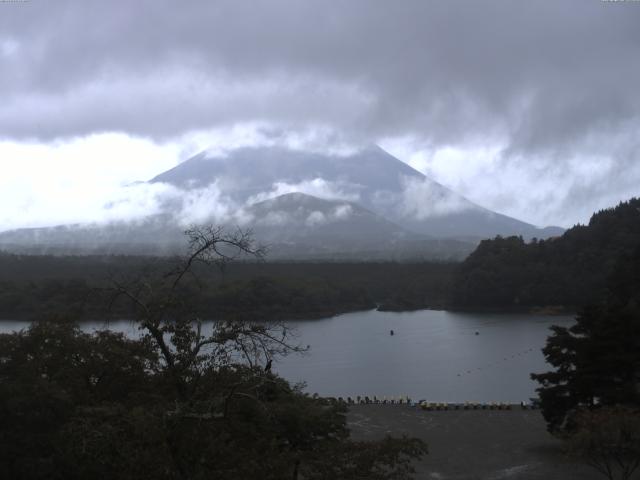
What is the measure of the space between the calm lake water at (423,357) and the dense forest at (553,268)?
2.22m

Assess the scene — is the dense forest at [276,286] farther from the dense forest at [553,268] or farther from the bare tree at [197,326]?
the bare tree at [197,326]

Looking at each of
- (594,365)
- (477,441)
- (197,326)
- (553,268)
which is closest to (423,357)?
(477,441)

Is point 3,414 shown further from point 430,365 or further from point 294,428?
point 430,365

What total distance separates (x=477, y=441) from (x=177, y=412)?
7.72 meters

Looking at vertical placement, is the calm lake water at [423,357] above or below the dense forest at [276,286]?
below

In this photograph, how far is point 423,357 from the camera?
66.9 feet

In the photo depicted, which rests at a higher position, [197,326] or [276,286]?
[197,326]

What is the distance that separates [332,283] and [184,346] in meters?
31.9

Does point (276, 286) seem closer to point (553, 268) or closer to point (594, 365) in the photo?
point (553, 268)

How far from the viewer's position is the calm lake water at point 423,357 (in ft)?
52.1

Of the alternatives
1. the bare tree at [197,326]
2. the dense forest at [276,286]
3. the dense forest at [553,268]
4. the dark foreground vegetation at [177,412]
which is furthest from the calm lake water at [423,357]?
the bare tree at [197,326]

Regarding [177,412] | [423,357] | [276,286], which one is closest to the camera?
[177,412]

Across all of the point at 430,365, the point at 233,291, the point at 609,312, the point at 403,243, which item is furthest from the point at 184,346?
the point at 403,243

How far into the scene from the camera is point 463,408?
1237 cm
